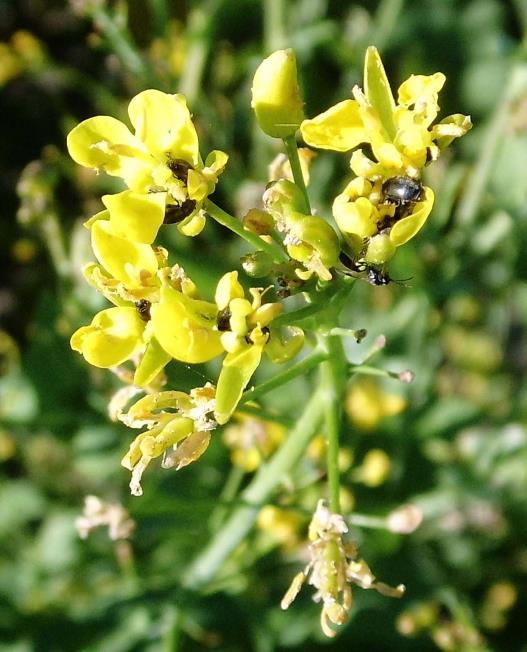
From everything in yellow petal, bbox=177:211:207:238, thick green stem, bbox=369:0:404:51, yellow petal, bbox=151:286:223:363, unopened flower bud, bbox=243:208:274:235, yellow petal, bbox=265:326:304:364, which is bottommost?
thick green stem, bbox=369:0:404:51

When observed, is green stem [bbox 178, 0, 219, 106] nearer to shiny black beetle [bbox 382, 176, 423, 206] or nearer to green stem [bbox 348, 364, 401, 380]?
green stem [bbox 348, 364, 401, 380]

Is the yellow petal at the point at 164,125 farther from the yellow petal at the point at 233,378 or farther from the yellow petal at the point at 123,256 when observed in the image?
the yellow petal at the point at 233,378

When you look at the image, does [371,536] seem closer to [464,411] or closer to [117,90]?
[464,411]

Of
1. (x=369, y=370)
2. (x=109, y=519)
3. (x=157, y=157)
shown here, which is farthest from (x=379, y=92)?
(x=109, y=519)

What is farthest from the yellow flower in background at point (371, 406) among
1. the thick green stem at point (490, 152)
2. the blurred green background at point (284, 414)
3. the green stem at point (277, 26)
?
the green stem at point (277, 26)

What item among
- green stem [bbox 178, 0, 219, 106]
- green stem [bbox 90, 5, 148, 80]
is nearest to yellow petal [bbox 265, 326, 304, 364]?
green stem [bbox 90, 5, 148, 80]

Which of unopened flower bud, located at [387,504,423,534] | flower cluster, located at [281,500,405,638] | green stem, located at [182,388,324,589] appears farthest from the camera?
unopened flower bud, located at [387,504,423,534]
